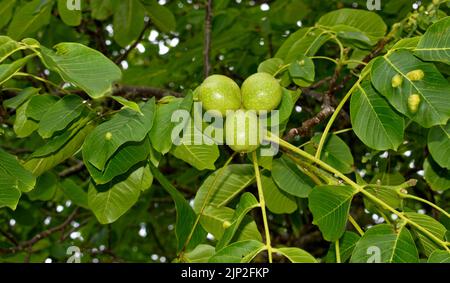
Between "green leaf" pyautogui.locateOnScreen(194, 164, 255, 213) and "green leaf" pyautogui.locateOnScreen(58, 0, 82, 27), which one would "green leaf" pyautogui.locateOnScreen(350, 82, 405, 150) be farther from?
"green leaf" pyautogui.locateOnScreen(58, 0, 82, 27)

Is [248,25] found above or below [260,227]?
above

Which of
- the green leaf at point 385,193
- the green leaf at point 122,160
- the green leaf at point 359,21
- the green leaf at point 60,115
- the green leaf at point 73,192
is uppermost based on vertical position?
the green leaf at point 359,21

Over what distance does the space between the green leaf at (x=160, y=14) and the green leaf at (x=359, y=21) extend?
0.85 meters

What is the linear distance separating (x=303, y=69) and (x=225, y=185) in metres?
0.39

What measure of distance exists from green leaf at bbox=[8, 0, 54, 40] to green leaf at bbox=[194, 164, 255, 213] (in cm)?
112

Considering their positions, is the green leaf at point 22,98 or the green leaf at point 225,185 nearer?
the green leaf at point 22,98

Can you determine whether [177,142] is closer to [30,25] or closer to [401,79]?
[401,79]

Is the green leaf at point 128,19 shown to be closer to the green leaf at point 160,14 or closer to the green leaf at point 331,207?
the green leaf at point 160,14

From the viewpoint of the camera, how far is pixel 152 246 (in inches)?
156

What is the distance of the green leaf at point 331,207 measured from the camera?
4.43 ft

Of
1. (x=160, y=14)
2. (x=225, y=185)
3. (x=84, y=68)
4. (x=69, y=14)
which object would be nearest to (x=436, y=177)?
(x=225, y=185)

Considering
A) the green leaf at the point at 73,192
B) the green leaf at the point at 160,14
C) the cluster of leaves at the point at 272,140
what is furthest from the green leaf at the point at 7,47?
the green leaf at the point at 160,14
